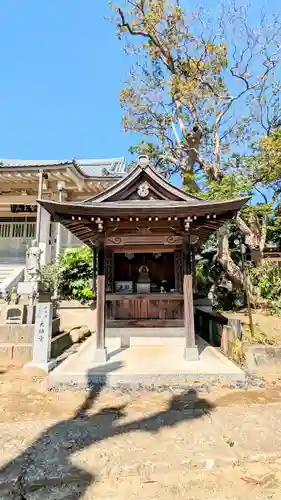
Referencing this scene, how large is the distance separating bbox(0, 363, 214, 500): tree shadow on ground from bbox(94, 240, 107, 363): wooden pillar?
50.0 inches

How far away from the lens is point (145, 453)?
321 centimetres

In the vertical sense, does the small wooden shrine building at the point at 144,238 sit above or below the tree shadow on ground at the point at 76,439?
above

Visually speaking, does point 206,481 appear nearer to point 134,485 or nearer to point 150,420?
point 134,485

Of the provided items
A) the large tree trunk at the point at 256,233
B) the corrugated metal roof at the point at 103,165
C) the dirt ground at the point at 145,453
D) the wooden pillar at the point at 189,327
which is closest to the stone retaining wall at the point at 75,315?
the wooden pillar at the point at 189,327

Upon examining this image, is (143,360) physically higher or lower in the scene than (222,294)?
lower

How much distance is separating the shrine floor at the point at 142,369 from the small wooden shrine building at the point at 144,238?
1.47 feet

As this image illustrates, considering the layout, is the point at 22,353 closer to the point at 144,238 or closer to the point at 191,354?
the point at 191,354

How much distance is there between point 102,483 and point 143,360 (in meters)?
4.07

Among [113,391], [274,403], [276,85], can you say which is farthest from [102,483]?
[276,85]

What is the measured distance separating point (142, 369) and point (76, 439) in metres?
2.58

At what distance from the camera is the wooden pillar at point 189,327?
669cm

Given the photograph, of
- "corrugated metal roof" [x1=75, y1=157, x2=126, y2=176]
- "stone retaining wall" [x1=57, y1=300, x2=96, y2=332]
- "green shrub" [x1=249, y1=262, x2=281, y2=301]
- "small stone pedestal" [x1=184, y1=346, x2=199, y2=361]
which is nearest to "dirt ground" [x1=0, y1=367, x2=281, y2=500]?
"small stone pedestal" [x1=184, y1=346, x2=199, y2=361]

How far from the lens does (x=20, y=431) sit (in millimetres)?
3785

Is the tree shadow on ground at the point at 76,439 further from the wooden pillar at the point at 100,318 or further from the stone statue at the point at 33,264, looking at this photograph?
the stone statue at the point at 33,264
